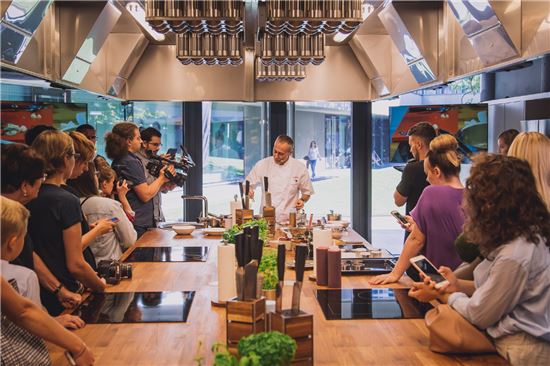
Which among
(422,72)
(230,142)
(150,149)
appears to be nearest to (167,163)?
(150,149)

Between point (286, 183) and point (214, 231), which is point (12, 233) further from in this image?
point (286, 183)

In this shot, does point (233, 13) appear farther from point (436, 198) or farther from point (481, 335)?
point (481, 335)

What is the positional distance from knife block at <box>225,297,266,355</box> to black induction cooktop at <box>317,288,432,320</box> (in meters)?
0.69

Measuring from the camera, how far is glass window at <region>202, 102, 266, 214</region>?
9.08 metres

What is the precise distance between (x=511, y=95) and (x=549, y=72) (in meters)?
0.83

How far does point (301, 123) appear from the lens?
919 cm

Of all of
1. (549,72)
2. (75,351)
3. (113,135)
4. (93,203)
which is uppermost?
(549,72)

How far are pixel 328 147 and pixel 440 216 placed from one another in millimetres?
5745

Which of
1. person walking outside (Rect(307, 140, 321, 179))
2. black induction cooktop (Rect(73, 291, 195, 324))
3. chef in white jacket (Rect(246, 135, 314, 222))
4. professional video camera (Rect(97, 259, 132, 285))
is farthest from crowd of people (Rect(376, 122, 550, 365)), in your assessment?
person walking outside (Rect(307, 140, 321, 179))

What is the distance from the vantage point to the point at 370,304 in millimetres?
3025

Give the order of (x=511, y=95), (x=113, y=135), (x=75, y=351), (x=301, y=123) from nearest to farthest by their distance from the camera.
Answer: (x=75, y=351) → (x=113, y=135) → (x=511, y=95) → (x=301, y=123)

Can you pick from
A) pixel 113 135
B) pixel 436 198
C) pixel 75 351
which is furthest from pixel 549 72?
pixel 75 351

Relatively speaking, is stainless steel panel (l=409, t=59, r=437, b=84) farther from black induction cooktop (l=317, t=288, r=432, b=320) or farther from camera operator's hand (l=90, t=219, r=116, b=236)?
camera operator's hand (l=90, t=219, r=116, b=236)

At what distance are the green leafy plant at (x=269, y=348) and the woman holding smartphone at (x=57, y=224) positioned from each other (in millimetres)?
1570
